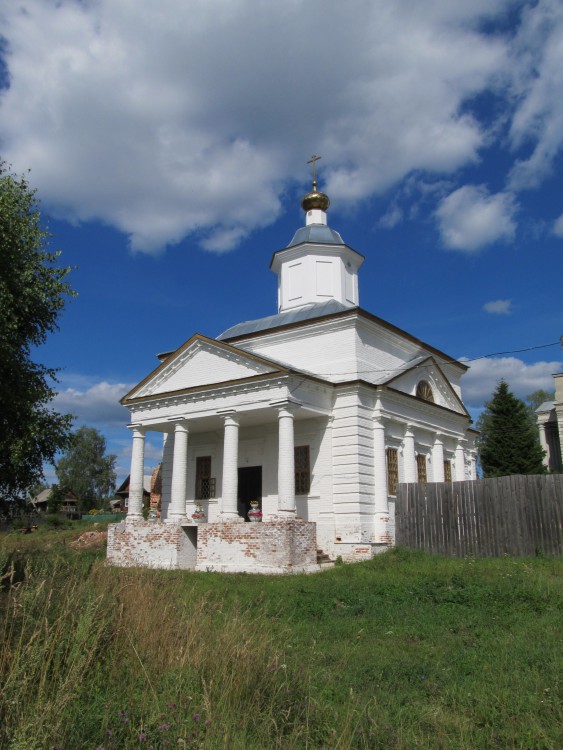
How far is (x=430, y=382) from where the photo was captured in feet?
73.6

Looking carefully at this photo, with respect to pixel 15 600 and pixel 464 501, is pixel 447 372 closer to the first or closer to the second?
pixel 464 501

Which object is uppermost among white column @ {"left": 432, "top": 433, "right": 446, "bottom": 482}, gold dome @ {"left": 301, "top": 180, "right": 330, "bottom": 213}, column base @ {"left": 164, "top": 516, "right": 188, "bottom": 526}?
gold dome @ {"left": 301, "top": 180, "right": 330, "bottom": 213}

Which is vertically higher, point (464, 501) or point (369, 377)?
point (369, 377)

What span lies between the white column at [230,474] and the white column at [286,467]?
1.44 metres

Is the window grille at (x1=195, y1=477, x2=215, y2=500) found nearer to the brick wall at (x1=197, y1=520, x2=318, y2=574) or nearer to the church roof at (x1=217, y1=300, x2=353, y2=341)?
the brick wall at (x1=197, y1=520, x2=318, y2=574)

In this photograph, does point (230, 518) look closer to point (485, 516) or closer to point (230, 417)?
point (230, 417)

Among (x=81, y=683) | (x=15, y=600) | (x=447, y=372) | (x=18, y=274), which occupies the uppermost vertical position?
(x=447, y=372)

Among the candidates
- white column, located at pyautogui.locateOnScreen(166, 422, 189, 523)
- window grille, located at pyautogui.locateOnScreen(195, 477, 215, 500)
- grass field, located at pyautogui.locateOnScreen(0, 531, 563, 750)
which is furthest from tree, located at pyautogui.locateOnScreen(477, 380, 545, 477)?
grass field, located at pyautogui.locateOnScreen(0, 531, 563, 750)

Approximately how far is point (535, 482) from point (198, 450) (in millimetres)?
11097

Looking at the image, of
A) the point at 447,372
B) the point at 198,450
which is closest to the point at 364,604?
the point at 198,450

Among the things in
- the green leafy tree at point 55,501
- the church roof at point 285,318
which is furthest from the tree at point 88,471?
the church roof at point 285,318

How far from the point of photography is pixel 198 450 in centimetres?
2155

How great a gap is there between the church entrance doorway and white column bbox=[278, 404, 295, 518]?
422cm

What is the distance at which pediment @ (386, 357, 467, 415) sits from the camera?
66.1 ft
